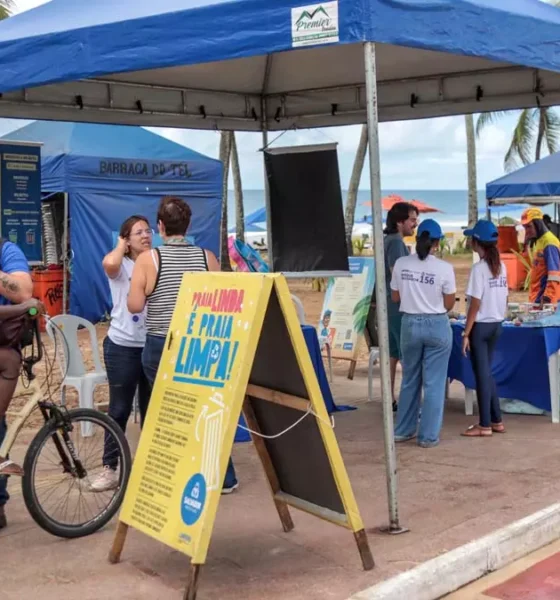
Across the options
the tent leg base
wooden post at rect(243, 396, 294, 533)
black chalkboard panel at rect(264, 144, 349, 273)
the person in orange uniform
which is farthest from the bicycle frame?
the person in orange uniform

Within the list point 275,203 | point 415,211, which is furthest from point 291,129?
point 415,211

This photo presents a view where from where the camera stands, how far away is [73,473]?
5172 millimetres

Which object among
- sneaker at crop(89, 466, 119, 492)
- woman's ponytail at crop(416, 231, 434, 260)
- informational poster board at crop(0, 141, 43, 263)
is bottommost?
sneaker at crop(89, 466, 119, 492)

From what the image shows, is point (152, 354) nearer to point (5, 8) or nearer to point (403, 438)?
point (403, 438)

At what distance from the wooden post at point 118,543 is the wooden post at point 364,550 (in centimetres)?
115

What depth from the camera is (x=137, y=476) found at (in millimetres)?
4488

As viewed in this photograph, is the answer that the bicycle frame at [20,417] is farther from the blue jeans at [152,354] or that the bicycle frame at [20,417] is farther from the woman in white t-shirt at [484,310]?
the woman in white t-shirt at [484,310]

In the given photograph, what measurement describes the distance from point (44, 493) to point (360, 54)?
17.4 ft

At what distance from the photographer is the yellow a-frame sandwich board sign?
4.11 meters

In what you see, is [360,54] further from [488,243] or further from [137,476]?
[137,476]

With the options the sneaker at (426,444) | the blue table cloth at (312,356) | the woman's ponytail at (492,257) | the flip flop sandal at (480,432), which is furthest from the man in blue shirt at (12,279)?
the flip flop sandal at (480,432)

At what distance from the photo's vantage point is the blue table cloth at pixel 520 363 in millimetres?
7883

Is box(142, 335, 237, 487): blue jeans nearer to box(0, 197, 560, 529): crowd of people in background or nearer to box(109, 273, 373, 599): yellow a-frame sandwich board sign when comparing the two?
box(0, 197, 560, 529): crowd of people in background

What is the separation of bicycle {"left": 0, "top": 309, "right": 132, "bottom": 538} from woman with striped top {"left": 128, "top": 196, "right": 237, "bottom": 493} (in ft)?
1.51
